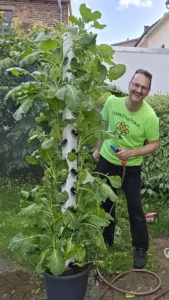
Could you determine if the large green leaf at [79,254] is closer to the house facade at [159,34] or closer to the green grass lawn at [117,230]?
the green grass lawn at [117,230]

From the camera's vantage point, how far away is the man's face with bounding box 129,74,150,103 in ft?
8.74

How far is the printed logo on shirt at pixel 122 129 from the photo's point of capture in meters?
2.84

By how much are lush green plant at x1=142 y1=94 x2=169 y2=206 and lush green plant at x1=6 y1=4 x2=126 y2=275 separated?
234 cm

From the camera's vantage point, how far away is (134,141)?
9.49ft

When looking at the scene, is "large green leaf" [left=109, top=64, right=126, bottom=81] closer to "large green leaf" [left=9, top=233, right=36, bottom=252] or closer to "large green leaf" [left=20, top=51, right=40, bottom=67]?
"large green leaf" [left=20, top=51, right=40, bottom=67]

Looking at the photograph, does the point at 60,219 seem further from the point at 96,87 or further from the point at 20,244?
the point at 96,87

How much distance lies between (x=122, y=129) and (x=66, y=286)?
1346 millimetres

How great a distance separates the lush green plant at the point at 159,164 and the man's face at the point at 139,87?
6.41 feet

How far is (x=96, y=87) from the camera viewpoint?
2291mm

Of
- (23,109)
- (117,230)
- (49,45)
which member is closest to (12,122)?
(117,230)

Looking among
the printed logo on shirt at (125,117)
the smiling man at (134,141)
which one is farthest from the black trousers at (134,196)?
the printed logo on shirt at (125,117)

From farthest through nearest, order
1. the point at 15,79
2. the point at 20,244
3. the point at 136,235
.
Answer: the point at 15,79 → the point at 136,235 → the point at 20,244

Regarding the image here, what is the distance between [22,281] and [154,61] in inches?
330

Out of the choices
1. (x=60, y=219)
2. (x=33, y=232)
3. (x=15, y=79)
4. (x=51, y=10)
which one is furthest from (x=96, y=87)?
(x=51, y=10)
